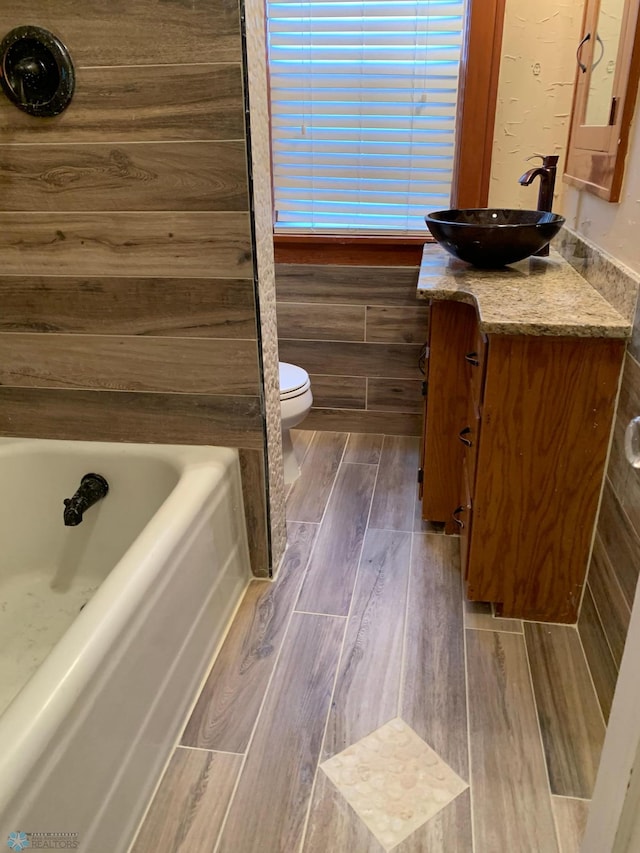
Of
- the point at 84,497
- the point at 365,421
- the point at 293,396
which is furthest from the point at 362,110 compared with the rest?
the point at 84,497

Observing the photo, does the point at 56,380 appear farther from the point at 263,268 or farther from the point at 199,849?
the point at 199,849

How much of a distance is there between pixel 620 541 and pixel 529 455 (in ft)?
0.99

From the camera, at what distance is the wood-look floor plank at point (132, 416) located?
6.14 feet

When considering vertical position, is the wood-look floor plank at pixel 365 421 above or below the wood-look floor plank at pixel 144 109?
below

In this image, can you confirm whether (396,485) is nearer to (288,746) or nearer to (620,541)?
(620,541)

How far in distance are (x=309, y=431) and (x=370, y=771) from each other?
6.14 ft

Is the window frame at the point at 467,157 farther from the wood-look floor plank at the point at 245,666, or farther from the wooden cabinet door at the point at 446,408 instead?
the wood-look floor plank at the point at 245,666

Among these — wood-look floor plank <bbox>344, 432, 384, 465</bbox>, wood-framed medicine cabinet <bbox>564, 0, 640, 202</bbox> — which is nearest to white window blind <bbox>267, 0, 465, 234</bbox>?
wood-framed medicine cabinet <bbox>564, 0, 640, 202</bbox>

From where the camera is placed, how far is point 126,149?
5.28 ft

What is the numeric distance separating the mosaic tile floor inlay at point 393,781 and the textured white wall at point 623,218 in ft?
4.14

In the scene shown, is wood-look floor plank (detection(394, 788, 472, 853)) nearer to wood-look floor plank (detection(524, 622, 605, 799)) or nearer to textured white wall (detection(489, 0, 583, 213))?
wood-look floor plank (detection(524, 622, 605, 799))

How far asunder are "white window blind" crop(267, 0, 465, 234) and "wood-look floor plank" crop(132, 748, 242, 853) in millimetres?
2191

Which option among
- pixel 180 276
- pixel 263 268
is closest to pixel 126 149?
pixel 180 276

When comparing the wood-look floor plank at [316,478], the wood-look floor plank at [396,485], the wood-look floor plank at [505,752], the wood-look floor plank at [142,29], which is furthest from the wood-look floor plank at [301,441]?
the wood-look floor plank at [142,29]
